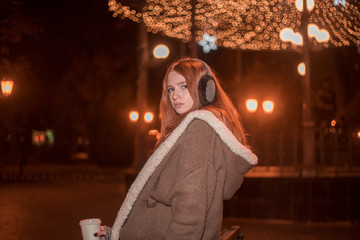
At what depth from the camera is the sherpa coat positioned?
214 cm

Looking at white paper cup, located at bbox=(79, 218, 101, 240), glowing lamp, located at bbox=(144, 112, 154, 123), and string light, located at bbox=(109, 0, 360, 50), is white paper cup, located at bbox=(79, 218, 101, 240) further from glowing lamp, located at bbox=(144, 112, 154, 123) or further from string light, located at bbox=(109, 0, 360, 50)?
glowing lamp, located at bbox=(144, 112, 154, 123)

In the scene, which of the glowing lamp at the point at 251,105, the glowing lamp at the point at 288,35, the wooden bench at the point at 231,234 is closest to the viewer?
the wooden bench at the point at 231,234

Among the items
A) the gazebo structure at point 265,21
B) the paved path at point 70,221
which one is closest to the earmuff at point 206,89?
the gazebo structure at point 265,21

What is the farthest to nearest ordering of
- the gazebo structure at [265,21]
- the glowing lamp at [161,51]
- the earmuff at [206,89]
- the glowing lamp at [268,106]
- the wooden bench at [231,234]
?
the glowing lamp at [268,106]
the glowing lamp at [161,51]
the gazebo structure at [265,21]
the wooden bench at [231,234]
the earmuff at [206,89]

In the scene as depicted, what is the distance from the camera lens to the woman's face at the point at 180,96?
257 cm

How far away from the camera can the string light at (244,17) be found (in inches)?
405

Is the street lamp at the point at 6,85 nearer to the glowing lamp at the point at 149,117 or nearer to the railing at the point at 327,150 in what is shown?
the glowing lamp at the point at 149,117

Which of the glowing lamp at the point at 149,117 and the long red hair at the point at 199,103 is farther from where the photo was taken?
the glowing lamp at the point at 149,117

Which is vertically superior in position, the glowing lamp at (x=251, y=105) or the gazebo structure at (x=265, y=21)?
the gazebo structure at (x=265, y=21)

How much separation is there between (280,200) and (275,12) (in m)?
4.01

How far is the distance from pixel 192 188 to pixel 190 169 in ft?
0.28

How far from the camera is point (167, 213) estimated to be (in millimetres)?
2291

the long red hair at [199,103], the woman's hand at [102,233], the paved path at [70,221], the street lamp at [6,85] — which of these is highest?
the street lamp at [6,85]

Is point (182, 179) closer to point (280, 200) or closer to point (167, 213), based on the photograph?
point (167, 213)
